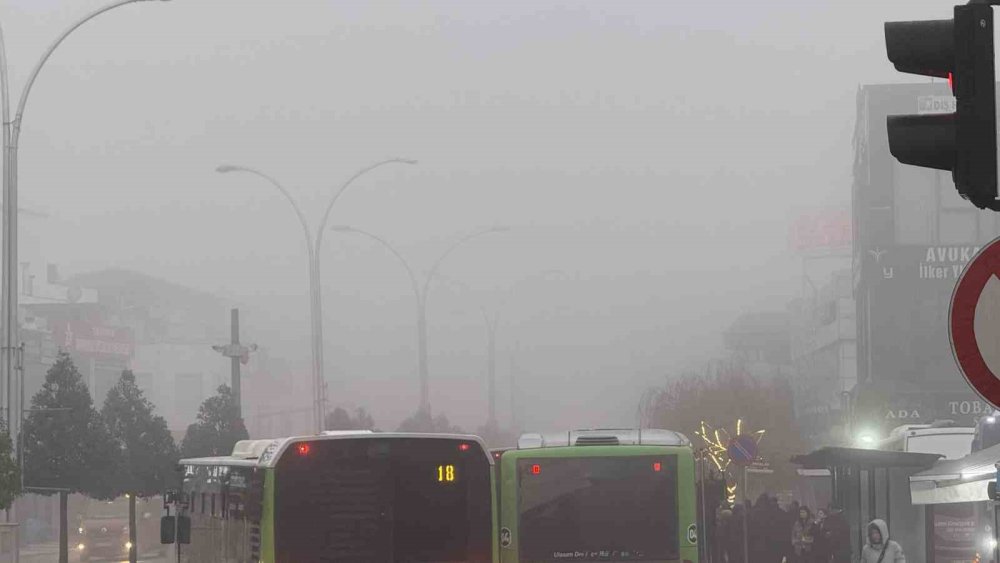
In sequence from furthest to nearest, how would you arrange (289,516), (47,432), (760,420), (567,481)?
1. (760,420)
2. (47,432)
3. (567,481)
4. (289,516)

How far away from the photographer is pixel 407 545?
1566cm

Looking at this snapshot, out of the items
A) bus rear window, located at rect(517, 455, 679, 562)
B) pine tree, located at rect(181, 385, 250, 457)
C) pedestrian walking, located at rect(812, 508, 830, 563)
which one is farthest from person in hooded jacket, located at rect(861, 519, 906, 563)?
pine tree, located at rect(181, 385, 250, 457)

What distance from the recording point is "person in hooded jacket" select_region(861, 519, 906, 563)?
1977 centimetres

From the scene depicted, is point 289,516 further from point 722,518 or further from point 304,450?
point 722,518

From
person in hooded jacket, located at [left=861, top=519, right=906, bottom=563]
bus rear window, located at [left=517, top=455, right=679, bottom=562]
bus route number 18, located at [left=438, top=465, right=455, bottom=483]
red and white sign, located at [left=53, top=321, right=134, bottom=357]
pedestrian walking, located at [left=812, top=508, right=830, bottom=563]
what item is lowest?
pedestrian walking, located at [left=812, top=508, right=830, bottom=563]

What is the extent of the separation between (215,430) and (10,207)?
27.4 metres

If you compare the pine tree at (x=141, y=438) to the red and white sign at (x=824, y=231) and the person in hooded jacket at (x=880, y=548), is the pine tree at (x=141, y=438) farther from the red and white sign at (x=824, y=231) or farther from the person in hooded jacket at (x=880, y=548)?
the red and white sign at (x=824, y=231)

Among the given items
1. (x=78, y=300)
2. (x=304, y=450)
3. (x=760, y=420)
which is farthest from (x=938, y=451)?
(x=78, y=300)

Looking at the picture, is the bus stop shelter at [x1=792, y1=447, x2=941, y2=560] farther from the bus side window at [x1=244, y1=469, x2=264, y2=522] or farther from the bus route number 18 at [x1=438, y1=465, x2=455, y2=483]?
the bus side window at [x1=244, y1=469, x2=264, y2=522]

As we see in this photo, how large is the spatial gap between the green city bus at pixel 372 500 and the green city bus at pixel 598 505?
98.0 inches

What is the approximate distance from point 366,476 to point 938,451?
15.7m

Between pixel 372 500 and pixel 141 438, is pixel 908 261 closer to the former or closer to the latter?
pixel 141 438

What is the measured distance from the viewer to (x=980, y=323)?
6.38 m

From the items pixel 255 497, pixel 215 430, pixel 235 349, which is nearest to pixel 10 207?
pixel 255 497
